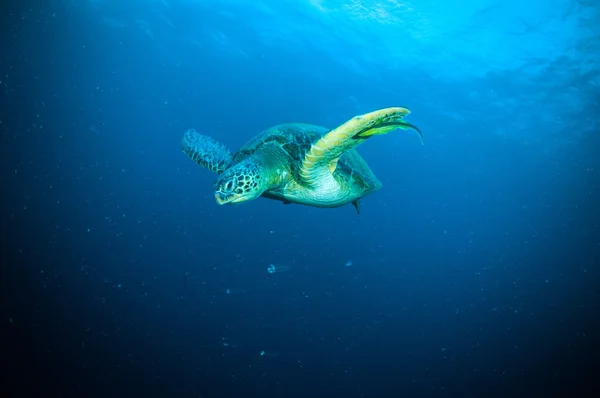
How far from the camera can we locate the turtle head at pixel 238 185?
11.8 ft

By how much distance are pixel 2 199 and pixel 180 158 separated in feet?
82.7

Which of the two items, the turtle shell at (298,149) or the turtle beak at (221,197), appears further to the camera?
the turtle shell at (298,149)

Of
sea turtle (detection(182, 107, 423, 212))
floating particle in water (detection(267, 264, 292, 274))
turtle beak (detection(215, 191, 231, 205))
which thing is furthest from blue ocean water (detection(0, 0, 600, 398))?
turtle beak (detection(215, 191, 231, 205))

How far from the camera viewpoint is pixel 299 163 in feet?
14.8

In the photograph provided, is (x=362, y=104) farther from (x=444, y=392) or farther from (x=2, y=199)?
(x=2, y=199)

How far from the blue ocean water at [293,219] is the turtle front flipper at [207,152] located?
7.71 meters

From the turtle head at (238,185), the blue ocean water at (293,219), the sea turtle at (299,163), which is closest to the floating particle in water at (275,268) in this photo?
the blue ocean water at (293,219)

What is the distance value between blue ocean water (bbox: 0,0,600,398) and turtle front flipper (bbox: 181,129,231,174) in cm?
771

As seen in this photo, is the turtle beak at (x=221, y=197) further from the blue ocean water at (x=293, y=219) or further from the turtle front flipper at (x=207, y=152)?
the blue ocean water at (x=293, y=219)

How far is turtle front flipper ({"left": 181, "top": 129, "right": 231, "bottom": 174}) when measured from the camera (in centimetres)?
541

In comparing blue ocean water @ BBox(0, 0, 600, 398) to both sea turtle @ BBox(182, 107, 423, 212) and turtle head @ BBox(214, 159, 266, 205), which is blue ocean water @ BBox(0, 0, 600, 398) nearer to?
sea turtle @ BBox(182, 107, 423, 212)

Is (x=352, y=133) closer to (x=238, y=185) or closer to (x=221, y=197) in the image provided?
(x=238, y=185)

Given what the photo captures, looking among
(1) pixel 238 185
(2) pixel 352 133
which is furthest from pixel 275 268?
(2) pixel 352 133

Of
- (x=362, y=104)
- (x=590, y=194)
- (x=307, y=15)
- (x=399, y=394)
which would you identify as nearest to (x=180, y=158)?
(x=362, y=104)
